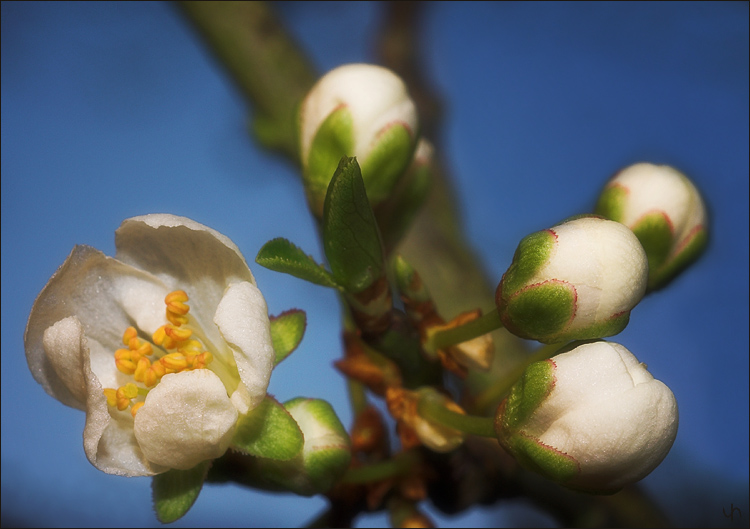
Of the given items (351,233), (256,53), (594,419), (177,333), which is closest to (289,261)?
(351,233)

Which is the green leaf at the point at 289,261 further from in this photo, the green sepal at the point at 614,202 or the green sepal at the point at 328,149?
the green sepal at the point at 614,202

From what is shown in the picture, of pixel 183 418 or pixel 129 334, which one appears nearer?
pixel 183 418

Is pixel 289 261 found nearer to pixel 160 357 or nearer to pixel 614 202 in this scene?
pixel 160 357

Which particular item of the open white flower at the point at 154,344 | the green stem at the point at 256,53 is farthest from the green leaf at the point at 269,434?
the green stem at the point at 256,53

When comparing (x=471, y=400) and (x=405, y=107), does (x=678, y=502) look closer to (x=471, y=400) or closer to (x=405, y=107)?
(x=471, y=400)

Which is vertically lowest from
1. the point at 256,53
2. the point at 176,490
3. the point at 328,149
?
the point at 176,490

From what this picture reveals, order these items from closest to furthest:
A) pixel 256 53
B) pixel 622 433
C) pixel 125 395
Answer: pixel 622 433, pixel 125 395, pixel 256 53

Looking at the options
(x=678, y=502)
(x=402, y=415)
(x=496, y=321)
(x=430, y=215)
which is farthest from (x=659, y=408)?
(x=430, y=215)
